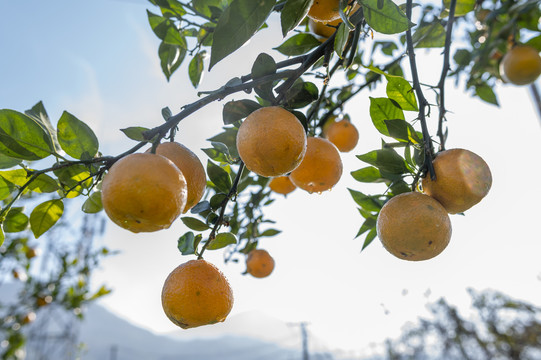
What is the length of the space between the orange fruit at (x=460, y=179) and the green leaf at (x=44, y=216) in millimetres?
808

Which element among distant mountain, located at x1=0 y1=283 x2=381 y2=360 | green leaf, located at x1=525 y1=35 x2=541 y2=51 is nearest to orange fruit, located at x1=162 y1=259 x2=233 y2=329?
green leaf, located at x1=525 y1=35 x2=541 y2=51

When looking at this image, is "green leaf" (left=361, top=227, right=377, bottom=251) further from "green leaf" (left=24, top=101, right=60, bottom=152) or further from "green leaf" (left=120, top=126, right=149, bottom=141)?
"green leaf" (left=24, top=101, right=60, bottom=152)

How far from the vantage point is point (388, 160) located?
33.8 inches

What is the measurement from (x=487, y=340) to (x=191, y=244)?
643 centimetres

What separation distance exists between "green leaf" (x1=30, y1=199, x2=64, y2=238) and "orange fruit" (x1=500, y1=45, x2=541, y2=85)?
2.03m

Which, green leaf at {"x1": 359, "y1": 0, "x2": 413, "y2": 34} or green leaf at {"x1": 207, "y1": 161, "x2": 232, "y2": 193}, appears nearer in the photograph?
green leaf at {"x1": 359, "y1": 0, "x2": 413, "y2": 34}

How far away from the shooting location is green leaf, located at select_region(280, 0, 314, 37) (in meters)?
0.58

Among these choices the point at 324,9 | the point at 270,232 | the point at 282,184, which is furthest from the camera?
the point at 270,232

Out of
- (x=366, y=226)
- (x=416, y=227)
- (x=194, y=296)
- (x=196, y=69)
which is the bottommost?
(x=194, y=296)

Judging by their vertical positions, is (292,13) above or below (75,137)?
above

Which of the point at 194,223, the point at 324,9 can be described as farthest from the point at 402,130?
the point at 194,223

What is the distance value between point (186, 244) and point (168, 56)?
28.2 inches

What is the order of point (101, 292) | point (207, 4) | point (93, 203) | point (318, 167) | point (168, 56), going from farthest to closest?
point (101, 292) → point (168, 56) → point (207, 4) → point (318, 167) → point (93, 203)

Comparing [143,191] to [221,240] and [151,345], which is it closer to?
[221,240]
